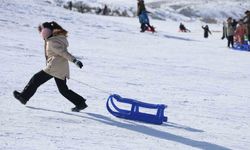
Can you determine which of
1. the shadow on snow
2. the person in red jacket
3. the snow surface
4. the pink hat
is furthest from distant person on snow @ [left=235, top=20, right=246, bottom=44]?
the pink hat

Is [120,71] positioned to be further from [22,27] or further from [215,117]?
[22,27]

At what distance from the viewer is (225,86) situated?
11.5 meters

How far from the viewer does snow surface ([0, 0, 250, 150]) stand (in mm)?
6039

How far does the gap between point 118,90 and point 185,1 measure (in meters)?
105

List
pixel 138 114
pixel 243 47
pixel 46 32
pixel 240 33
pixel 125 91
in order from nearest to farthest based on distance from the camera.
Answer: pixel 46 32 < pixel 138 114 < pixel 125 91 < pixel 243 47 < pixel 240 33

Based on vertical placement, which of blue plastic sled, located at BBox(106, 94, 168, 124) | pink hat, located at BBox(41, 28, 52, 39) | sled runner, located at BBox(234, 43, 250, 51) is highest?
pink hat, located at BBox(41, 28, 52, 39)

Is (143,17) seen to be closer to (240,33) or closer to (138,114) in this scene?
(240,33)

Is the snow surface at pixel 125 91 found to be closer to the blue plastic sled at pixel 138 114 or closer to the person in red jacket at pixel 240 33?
the blue plastic sled at pixel 138 114

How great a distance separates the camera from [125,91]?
383 inches

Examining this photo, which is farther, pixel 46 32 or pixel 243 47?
pixel 243 47

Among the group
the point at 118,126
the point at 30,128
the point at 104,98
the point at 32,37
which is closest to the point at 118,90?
the point at 104,98

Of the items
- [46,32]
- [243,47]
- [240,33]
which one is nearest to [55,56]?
[46,32]

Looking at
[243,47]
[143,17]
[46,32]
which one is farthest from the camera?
[143,17]

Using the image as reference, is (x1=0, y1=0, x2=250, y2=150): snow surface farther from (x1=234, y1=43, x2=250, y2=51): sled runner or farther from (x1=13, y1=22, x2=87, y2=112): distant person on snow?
(x1=234, y1=43, x2=250, y2=51): sled runner
